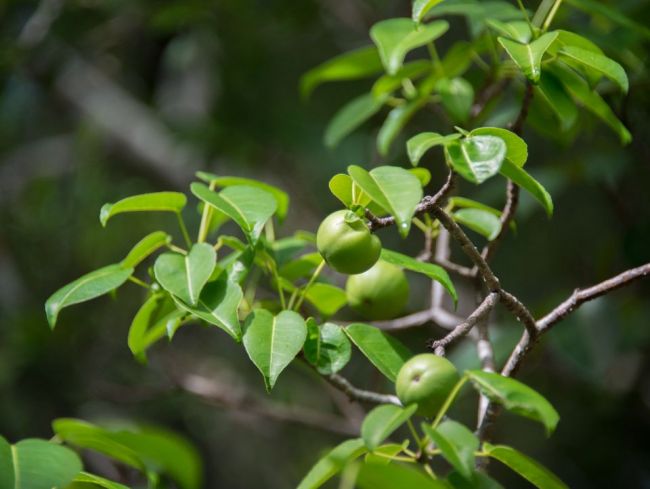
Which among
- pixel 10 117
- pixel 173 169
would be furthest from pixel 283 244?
pixel 10 117

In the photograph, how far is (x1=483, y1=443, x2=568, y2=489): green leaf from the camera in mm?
929

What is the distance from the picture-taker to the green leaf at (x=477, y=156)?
2.93 ft

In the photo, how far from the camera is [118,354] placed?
3559 millimetres

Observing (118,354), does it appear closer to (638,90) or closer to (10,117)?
(10,117)

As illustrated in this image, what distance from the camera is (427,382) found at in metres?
0.90

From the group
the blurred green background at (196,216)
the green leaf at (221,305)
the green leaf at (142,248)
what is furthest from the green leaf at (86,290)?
the blurred green background at (196,216)

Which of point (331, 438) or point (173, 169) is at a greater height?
point (173, 169)

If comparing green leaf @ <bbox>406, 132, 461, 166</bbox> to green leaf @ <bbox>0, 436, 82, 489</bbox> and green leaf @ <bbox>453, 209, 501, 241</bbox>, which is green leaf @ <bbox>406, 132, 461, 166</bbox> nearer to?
green leaf @ <bbox>453, 209, 501, 241</bbox>

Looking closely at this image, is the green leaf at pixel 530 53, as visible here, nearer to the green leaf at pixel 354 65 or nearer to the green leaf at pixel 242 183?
the green leaf at pixel 242 183

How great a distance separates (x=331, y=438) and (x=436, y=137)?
278 centimetres

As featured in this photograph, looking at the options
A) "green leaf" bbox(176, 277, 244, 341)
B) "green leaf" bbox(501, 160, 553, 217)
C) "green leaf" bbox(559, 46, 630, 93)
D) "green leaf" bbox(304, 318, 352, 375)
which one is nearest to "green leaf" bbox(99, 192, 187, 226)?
"green leaf" bbox(176, 277, 244, 341)

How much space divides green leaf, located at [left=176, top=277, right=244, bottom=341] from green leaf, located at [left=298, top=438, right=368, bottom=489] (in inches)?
8.0

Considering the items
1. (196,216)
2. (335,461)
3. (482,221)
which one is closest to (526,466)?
(335,461)

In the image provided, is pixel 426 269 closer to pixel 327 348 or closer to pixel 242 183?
pixel 327 348
